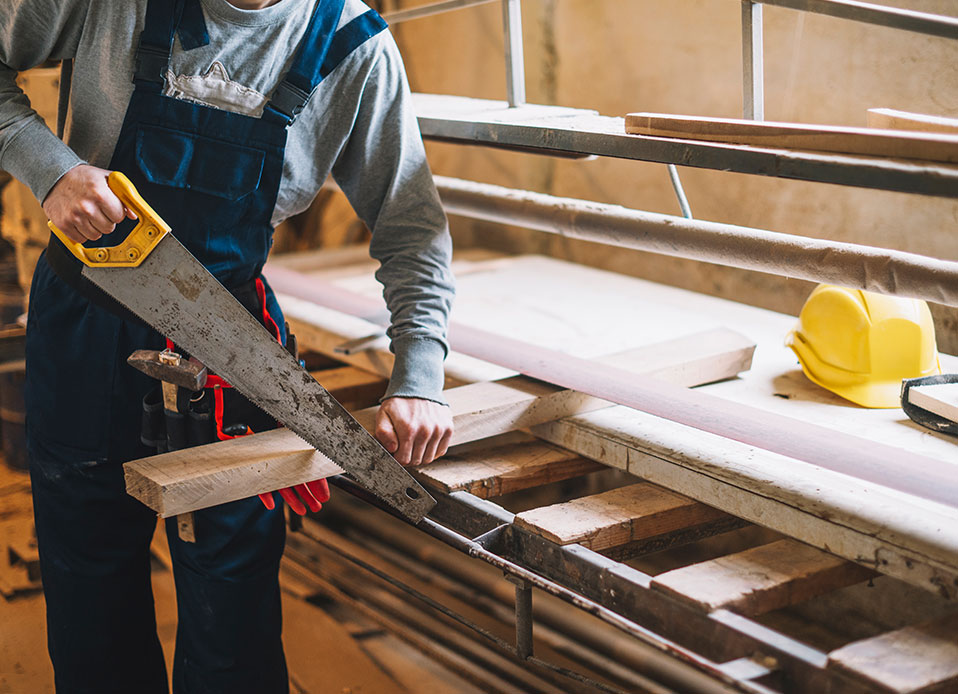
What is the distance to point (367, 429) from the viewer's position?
78.2 inches

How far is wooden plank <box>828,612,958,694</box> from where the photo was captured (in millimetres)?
1345

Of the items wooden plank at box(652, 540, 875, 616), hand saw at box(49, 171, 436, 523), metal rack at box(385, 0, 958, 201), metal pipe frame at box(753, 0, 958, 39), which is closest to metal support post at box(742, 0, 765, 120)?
metal rack at box(385, 0, 958, 201)

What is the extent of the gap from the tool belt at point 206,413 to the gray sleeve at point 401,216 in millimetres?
276

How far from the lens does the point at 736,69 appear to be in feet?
11.6

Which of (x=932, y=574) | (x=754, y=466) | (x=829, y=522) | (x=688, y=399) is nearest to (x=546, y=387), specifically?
(x=688, y=399)

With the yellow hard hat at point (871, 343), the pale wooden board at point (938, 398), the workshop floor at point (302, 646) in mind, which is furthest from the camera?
the workshop floor at point (302, 646)

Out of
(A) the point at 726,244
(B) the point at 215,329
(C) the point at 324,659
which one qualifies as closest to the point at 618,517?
(A) the point at 726,244

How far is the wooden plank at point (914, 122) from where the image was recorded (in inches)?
66.4

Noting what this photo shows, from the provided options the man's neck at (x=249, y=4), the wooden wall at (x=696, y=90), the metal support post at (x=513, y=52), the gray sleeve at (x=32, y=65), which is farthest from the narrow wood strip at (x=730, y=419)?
the wooden wall at (x=696, y=90)

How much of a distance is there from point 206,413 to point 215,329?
0.94 feet

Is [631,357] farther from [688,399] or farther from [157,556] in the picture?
[157,556]

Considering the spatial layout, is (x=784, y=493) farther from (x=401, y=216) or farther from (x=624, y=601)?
(x=401, y=216)

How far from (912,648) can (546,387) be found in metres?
1.07

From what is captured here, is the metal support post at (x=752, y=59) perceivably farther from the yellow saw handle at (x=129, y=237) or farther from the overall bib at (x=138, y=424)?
the yellow saw handle at (x=129, y=237)
